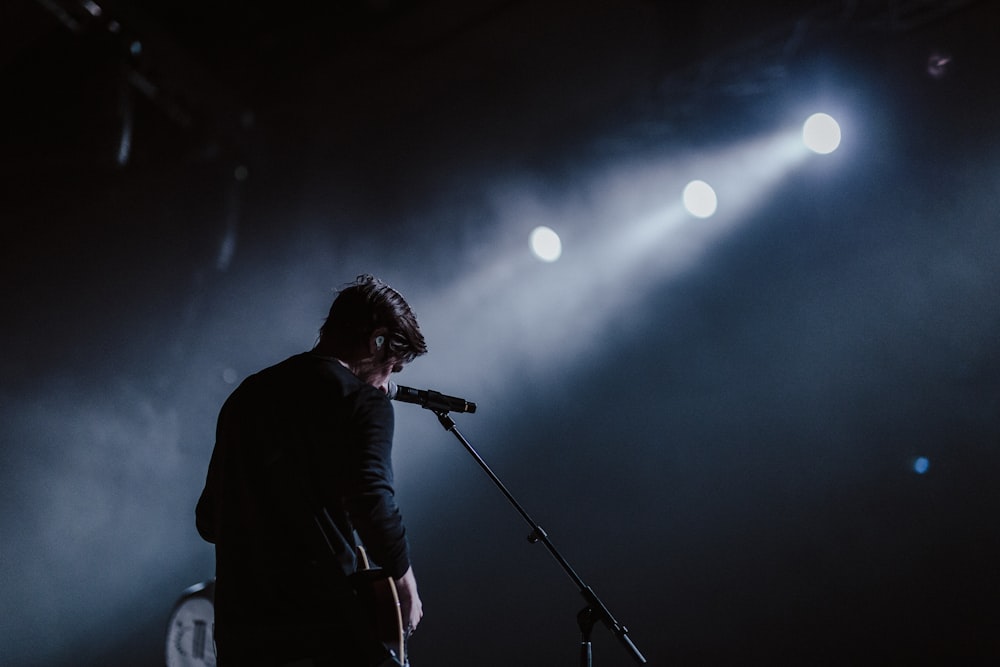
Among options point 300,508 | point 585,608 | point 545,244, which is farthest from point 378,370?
point 545,244

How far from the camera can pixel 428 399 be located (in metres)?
2.03

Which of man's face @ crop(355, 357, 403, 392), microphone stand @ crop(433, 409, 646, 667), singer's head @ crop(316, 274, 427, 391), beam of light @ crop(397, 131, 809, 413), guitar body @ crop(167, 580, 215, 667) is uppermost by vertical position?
beam of light @ crop(397, 131, 809, 413)

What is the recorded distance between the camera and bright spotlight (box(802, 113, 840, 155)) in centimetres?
392

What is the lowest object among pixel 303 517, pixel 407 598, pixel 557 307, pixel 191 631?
pixel 407 598

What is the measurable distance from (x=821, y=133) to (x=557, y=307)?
1.80m

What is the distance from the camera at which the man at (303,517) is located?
1521mm

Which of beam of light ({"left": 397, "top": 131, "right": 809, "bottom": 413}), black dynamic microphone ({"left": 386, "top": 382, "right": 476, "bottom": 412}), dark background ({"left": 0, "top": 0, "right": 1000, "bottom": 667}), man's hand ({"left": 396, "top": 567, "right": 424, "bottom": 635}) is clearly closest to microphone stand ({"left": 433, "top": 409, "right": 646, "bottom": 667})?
black dynamic microphone ({"left": 386, "top": 382, "right": 476, "bottom": 412})

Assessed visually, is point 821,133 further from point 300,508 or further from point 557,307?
point 300,508

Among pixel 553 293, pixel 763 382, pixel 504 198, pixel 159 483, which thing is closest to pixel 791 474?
pixel 763 382

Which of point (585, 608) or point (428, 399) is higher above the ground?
point (428, 399)

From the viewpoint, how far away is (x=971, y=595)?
11.5ft

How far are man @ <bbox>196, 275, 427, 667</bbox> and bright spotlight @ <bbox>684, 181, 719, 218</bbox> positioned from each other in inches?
125

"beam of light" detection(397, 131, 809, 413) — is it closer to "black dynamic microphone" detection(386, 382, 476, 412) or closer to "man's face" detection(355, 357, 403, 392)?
"black dynamic microphone" detection(386, 382, 476, 412)

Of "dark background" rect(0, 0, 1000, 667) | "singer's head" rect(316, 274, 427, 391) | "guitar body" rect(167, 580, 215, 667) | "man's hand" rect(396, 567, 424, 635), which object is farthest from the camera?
"dark background" rect(0, 0, 1000, 667)
